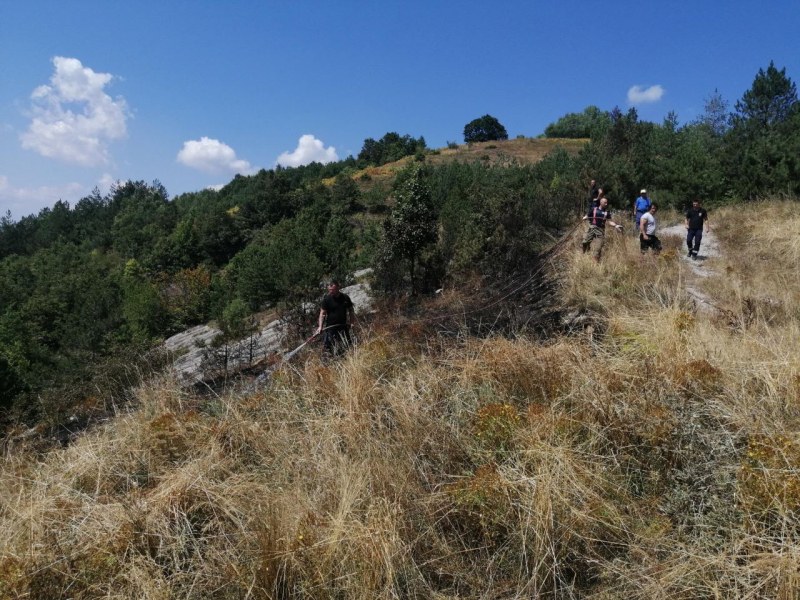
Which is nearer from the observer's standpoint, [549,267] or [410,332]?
[410,332]

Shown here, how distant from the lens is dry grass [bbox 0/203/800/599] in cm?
213

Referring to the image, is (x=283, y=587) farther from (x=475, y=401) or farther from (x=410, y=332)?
(x=410, y=332)

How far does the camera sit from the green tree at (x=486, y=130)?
80.2 meters

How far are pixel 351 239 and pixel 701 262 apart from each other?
76.6ft

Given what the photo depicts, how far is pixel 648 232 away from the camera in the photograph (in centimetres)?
927

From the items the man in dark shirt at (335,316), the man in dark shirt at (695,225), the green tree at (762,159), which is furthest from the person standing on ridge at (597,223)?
the green tree at (762,159)

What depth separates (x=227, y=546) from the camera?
7.91 feet

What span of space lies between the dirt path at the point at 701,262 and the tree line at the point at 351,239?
3269mm

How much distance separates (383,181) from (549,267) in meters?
47.5

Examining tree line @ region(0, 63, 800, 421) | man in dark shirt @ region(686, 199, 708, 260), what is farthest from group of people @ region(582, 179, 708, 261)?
tree line @ region(0, 63, 800, 421)

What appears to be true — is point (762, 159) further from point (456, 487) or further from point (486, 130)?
point (486, 130)

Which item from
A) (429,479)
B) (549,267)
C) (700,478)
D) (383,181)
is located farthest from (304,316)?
(383,181)

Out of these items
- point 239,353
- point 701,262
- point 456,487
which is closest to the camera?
point 456,487

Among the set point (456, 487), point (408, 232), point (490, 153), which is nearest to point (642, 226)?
point (408, 232)
